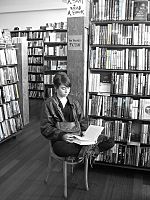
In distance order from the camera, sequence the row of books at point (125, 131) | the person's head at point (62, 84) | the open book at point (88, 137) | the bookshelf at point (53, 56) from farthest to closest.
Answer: the bookshelf at point (53, 56)
the row of books at point (125, 131)
the person's head at point (62, 84)
the open book at point (88, 137)

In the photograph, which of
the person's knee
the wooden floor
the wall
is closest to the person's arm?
the person's knee

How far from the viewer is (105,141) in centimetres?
251

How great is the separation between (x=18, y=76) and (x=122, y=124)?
234 cm

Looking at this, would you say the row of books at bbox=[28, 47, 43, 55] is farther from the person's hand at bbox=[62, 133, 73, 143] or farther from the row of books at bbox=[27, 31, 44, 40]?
the person's hand at bbox=[62, 133, 73, 143]

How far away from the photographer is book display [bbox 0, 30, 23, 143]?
3.85 meters

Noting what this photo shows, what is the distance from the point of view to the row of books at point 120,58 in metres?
2.82

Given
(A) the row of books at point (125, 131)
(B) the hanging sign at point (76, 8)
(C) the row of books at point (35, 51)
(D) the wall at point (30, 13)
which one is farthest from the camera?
(D) the wall at point (30, 13)

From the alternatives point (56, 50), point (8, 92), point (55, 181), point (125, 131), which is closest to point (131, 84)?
point (125, 131)

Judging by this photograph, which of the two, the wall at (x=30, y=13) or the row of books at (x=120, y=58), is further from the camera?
the wall at (x=30, y=13)

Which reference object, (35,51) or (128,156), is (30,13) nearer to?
(35,51)

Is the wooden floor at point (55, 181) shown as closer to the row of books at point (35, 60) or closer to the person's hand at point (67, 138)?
the person's hand at point (67, 138)

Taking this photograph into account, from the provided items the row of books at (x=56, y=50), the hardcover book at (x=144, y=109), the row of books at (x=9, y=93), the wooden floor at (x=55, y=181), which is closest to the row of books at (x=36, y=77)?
the row of books at (x=56, y=50)

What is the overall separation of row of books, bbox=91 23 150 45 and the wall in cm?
595

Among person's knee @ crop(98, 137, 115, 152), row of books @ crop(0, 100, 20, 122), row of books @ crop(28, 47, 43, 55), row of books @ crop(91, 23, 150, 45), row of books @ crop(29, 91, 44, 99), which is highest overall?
row of books @ crop(28, 47, 43, 55)
